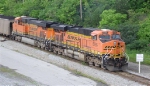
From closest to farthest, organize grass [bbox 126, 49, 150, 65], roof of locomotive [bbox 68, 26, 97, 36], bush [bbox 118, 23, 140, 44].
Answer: roof of locomotive [bbox 68, 26, 97, 36], grass [bbox 126, 49, 150, 65], bush [bbox 118, 23, 140, 44]

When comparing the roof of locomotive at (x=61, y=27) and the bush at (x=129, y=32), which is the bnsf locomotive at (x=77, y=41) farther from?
the bush at (x=129, y=32)

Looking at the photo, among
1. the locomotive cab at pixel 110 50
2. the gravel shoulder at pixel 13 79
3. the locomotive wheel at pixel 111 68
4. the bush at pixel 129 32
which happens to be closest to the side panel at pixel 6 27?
the bush at pixel 129 32

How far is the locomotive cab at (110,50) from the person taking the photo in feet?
71.8

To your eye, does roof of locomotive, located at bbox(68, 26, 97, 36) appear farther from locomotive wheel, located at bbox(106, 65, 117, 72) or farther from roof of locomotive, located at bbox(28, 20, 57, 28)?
roof of locomotive, located at bbox(28, 20, 57, 28)

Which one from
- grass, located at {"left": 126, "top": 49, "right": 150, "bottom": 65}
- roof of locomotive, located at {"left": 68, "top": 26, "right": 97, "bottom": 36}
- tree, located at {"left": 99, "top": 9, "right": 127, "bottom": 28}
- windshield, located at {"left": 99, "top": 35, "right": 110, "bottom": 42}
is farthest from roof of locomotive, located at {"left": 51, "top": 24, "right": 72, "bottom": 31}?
tree, located at {"left": 99, "top": 9, "right": 127, "bottom": 28}

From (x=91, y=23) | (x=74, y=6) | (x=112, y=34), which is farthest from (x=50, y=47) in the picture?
(x=74, y=6)

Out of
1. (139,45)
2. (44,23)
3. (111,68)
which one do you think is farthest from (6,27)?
(111,68)

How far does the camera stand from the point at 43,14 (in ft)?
164

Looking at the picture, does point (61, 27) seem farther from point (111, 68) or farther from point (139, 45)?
point (111, 68)

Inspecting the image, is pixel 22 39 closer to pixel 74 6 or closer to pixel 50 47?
pixel 50 47

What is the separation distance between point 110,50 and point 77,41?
439 centimetres

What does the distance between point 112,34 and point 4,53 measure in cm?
1063

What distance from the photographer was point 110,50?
22078 mm

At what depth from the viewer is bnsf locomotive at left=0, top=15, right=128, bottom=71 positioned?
22062mm
